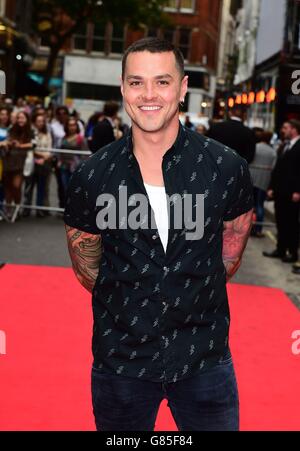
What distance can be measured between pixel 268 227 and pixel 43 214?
4083 mm

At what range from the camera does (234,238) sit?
2934 mm

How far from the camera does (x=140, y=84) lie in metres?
2.58

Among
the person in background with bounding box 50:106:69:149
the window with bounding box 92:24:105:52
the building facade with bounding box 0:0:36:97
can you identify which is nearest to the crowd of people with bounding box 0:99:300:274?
the person in background with bounding box 50:106:69:149

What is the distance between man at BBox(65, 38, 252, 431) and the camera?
2500 millimetres

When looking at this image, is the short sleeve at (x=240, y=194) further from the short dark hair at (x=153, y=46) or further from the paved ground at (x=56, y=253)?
the paved ground at (x=56, y=253)

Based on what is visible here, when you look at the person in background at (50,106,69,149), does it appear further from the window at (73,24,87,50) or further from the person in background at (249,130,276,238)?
the window at (73,24,87,50)

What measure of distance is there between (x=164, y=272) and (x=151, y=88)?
618 millimetres

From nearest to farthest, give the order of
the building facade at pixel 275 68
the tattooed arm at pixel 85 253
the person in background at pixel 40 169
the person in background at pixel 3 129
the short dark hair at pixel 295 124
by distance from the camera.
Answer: the tattooed arm at pixel 85 253 → the short dark hair at pixel 295 124 → the person in background at pixel 3 129 → the person in background at pixel 40 169 → the building facade at pixel 275 68

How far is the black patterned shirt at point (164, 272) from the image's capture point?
8.19ft

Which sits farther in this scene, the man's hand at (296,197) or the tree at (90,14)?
the tree at (90,14)

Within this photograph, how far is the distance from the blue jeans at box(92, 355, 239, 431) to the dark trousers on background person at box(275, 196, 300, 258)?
7.99m

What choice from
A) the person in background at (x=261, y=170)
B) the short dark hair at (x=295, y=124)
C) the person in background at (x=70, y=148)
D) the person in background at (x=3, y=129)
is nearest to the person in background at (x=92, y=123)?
the person in background at (x=70, y=148)

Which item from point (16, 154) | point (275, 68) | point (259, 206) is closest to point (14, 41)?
point (275, 68)

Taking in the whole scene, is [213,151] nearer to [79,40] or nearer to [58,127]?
[58,127]
